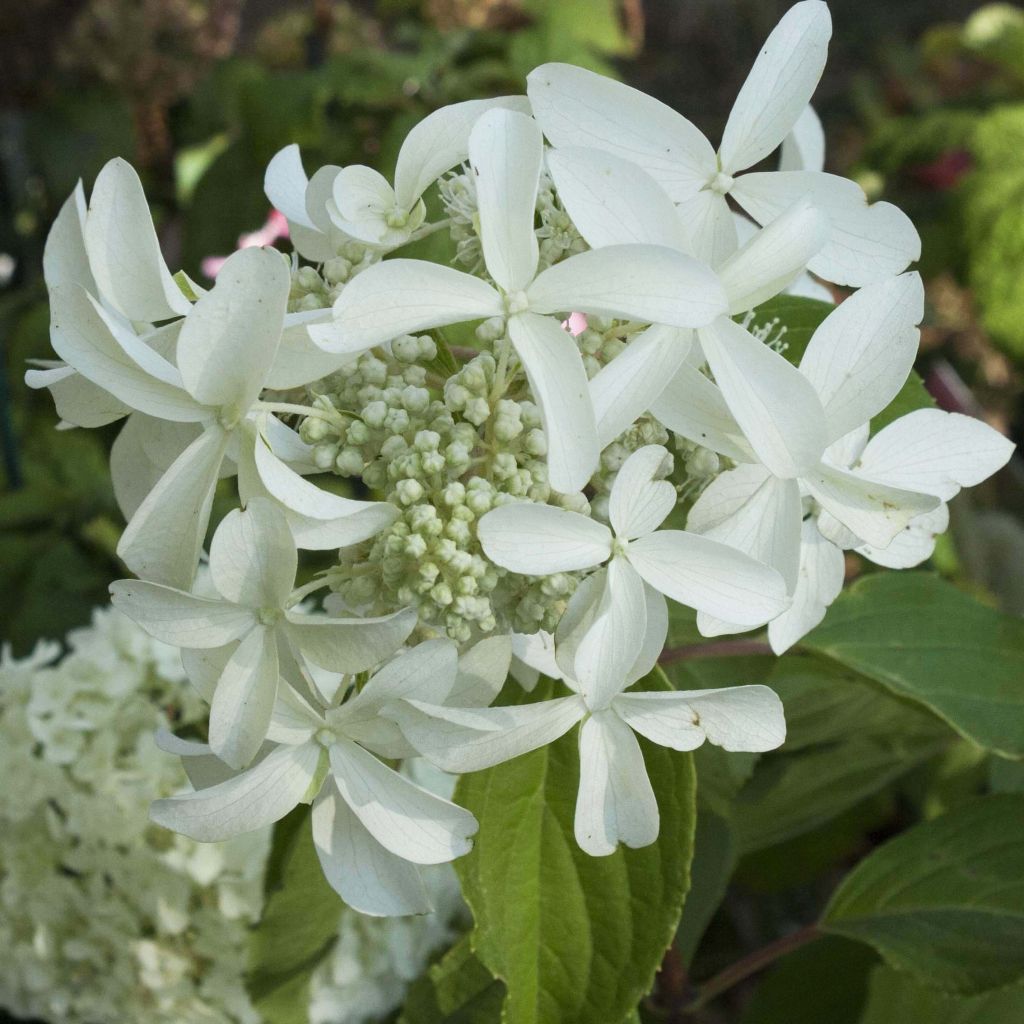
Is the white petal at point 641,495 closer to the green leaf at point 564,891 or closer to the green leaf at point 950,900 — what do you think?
the green leaf at point 564,891

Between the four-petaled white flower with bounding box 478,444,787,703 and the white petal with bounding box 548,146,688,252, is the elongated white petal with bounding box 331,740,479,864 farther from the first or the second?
the white petal with bounding box 548,146,688,252

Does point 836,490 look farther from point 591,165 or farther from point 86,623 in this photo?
point 86,623

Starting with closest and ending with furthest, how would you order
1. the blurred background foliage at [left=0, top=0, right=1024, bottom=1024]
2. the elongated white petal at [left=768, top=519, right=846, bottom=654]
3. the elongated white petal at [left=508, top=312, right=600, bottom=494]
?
the elongated white petal at [left=508, top=312, right=600, bottom=494], the elongated white petal at [left=768, top=519, right=846, bottom=654], the blurred background foliage at [left=0, top=0, right=1024, bottom=1024]

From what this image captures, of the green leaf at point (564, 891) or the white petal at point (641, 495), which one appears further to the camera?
the green leaf at point (564, 891)

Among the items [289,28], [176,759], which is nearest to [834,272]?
[176,759]

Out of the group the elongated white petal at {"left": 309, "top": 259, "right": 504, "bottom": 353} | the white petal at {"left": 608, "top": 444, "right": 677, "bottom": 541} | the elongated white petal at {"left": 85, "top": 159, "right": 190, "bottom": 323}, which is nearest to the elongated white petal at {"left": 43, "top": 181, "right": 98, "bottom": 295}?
the elongated white petal at {"left": 85, "top": 159, "right": 190, "bottom": 323}

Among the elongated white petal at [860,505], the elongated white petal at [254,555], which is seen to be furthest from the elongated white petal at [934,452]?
the elongated white petal at [254,555]

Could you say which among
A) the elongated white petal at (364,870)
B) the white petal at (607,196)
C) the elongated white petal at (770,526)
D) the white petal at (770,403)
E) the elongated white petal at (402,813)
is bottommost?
the elongated white petal at (364,870)
